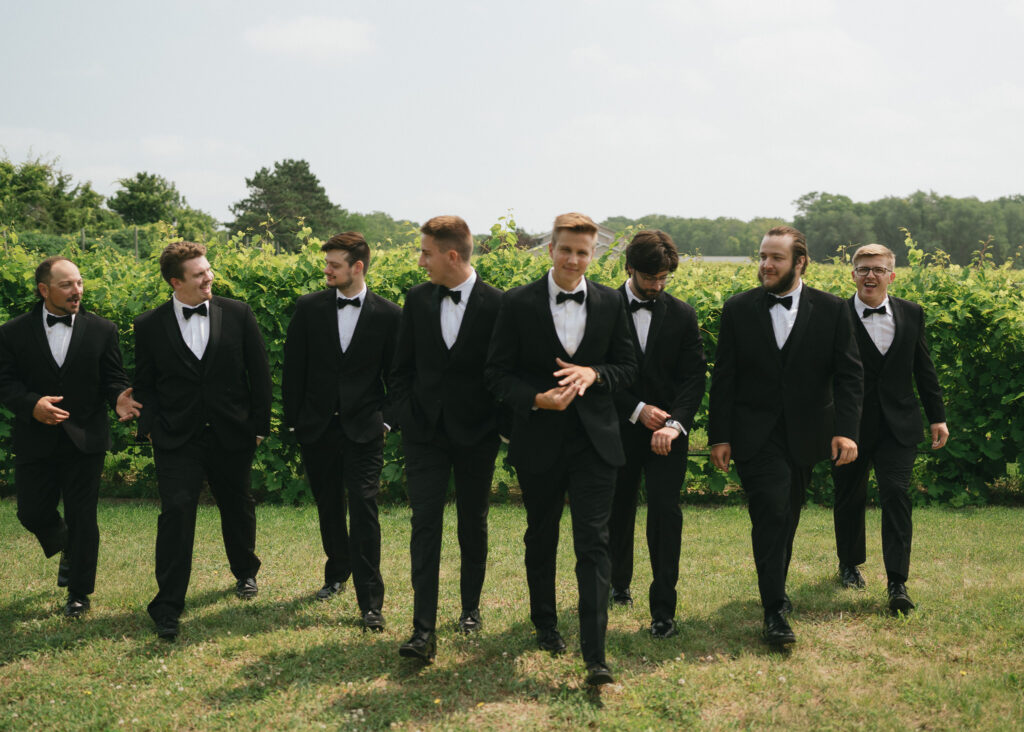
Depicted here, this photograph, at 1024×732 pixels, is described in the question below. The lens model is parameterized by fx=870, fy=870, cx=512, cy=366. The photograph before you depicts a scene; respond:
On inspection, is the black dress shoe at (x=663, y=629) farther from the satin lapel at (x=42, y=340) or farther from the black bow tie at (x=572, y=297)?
the satin lapel at (x=42, y=340)

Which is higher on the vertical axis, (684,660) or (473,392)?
(473,392)

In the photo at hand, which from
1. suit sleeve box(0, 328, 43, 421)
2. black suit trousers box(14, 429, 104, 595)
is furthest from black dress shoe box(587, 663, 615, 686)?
suit sleeve box(0, 328, 43, 421)

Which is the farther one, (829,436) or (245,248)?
(245,248)

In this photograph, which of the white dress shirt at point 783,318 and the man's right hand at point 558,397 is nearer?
the man's right hand at point 558,397

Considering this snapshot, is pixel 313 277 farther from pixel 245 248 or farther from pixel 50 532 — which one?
pixel 50 532

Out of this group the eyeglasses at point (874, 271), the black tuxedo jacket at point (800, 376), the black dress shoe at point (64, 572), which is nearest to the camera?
the black tuxedo jacket at point (800, 376)

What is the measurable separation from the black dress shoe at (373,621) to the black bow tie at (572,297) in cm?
236

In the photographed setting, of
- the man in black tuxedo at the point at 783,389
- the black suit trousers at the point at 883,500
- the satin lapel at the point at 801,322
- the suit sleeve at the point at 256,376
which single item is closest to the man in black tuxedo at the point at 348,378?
the suit sleeve at the point at 256,376

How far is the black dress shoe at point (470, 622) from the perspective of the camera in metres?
5.48

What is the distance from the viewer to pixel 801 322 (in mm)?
5355

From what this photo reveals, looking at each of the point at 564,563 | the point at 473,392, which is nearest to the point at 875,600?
the point at 564,563

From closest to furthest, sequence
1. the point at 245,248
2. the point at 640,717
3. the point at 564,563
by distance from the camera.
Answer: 1. the point at 640,717
2. the point at 564,563
3. the point at 245,248

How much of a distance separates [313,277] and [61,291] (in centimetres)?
340

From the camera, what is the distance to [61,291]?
6012 mm
